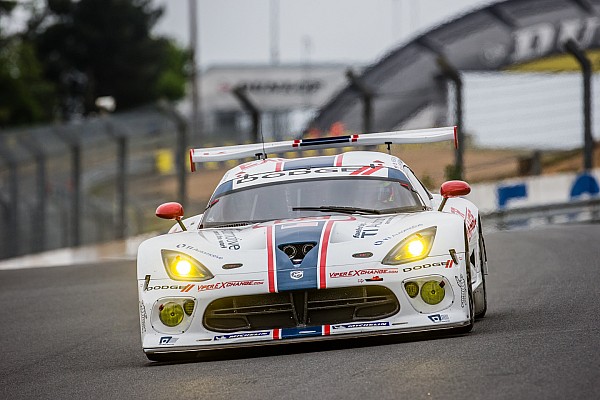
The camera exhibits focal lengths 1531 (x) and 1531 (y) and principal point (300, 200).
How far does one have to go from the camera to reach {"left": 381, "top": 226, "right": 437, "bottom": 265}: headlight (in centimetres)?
847

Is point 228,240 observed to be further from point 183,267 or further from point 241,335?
point 241,335

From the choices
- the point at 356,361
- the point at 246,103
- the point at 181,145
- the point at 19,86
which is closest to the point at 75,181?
the point at 181,145

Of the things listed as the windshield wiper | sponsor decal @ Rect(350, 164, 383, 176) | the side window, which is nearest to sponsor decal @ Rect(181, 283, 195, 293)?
the windshield wiper

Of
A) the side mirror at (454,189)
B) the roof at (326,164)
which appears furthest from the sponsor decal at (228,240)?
the side mirror at (454,189)

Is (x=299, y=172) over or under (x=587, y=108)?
over

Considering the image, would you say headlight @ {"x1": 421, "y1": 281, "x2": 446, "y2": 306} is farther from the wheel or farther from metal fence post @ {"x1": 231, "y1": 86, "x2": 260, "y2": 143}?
metal fence post @ {"x1": 231, "y1": 86, "x2": 260, "y2": 143}

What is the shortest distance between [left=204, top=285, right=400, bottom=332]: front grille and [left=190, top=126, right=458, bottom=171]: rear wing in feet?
7.51

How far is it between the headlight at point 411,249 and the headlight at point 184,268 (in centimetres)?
102

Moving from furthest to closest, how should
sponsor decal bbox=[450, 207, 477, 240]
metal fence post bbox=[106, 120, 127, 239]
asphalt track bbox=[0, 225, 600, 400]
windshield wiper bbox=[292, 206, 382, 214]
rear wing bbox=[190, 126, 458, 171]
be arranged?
1. metal fence post bbox=[106, 120, 127, 239]
2. rear wing bbox=[190, 126, 458, 171]
3. sponsor decal bbox=[450, 207, 477, 240]
4. windshield wiper bbox=[292, 206, 382, 214]
5. asphalt track bbox=[0, 225, 600, 400]

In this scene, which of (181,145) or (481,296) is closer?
(481,296)

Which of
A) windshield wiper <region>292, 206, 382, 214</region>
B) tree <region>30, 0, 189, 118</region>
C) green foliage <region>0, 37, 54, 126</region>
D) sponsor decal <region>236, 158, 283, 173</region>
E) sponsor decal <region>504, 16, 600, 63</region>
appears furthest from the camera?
tree <region>30, 0, 189, 118</region>

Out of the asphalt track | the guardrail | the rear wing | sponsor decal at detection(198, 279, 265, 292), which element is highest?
the rear wing

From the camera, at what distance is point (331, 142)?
10.6 m

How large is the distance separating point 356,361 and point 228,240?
144 cm
